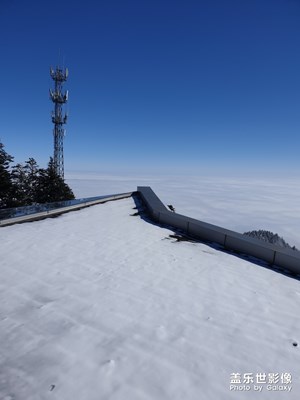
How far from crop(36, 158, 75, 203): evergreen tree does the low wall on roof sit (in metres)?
26.0

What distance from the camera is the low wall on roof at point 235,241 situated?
575cm

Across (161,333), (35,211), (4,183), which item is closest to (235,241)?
(161,333)

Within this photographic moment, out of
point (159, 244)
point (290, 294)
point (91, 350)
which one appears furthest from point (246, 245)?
point (91, 350)

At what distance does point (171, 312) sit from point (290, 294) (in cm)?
257

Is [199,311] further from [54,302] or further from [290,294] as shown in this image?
[54,302]

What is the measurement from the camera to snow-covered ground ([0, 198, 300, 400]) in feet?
8.43

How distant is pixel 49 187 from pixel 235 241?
3013cm

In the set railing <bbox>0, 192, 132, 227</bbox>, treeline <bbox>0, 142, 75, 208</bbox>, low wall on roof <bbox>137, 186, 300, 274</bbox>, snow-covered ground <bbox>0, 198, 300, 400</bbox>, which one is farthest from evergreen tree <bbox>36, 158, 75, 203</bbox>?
snow-covered ground <bbox>0, 198, 300, 400</bbox>

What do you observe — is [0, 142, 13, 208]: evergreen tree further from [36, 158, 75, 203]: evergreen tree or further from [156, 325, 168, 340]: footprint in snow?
[156, 325, 168, 340]: footprint in snow

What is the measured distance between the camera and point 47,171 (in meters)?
32.2

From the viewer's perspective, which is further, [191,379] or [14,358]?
[14,358]

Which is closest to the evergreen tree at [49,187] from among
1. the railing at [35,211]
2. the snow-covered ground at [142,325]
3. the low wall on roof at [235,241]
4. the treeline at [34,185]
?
the treeline at [34,185]

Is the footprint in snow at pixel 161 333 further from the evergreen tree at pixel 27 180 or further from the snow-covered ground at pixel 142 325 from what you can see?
the evergreen tree at pixel 27 180

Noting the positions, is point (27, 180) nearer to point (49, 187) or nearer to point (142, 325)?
point (49, 187)
